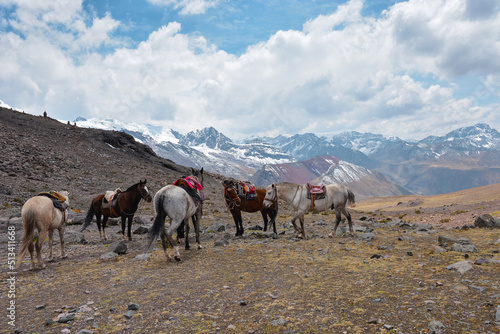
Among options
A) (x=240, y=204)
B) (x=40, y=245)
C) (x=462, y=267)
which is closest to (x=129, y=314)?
(x=40, y=245)

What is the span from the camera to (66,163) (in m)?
40.6

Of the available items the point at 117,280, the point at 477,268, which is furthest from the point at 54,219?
the point at 477,268

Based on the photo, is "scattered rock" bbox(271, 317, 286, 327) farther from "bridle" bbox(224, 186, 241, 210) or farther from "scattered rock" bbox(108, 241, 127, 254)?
"bridle" bbox(224, 186, 241, 210)

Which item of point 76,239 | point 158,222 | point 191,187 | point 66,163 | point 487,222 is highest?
point 66,163

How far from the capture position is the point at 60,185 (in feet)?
107

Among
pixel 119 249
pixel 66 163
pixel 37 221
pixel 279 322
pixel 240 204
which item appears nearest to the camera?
pixel 279 322

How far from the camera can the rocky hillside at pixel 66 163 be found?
1138 inches

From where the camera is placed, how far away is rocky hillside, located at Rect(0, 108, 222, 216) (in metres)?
28.9

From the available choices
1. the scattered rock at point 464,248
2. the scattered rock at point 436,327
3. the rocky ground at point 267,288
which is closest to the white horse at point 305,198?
the rocky ground at point 267,288

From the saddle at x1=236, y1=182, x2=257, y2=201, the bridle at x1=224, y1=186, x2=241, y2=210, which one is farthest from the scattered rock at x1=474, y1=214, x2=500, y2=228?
the bridle at x1=224, y1=186, x2=241, y2=210

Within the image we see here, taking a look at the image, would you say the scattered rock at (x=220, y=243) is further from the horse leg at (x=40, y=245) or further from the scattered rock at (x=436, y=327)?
the scattered rock at (x=436, y=327)

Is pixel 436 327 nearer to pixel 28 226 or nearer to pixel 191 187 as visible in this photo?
pixel 191 187

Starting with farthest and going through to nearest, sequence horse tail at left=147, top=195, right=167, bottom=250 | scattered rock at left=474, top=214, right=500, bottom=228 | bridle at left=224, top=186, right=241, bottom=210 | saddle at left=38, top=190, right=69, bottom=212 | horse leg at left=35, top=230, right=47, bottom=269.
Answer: scattered rock at left=474, top=214, right=500, bottom=228 < bridle at left=224, top=186, right=241, bottom=210 < saddle at left=38, top=190, right=69, bottom=212 < horse tail at left=147, top=195, right=167, bottom=250 < horse leg at left=35, top=230, right=47, bottom=269

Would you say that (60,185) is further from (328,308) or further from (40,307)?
(328,308)
